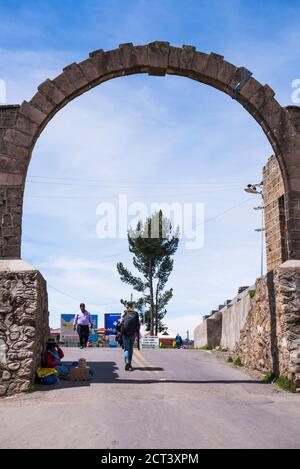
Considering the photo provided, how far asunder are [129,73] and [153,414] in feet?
24.6

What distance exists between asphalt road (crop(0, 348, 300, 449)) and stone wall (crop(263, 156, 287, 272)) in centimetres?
546

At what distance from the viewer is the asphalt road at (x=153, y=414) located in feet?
20.7

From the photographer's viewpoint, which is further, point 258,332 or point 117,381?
point 258,332

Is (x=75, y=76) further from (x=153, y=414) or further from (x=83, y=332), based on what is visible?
(x=83, y=332)

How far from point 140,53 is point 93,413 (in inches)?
306

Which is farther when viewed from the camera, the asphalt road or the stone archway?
the stone archway

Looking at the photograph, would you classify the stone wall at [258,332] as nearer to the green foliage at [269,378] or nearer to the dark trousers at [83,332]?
the green foliage at [269,378]

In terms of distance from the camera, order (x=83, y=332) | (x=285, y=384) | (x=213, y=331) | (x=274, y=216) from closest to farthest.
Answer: (x=285, y=384), (x=274, y=216), (x=83, y=332), (x=213, y=331)

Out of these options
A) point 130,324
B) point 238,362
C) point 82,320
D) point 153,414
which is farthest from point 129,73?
point 82,320

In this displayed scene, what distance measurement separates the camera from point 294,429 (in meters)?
7.19

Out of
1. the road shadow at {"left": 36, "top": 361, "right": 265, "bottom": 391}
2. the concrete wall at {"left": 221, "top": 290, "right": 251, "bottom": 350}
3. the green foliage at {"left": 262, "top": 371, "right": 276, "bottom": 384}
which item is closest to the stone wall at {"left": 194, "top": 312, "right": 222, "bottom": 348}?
the concrete wall at {"left": 221, "top": 290, "right": 251, "bottom": 350}

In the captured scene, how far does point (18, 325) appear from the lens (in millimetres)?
11086

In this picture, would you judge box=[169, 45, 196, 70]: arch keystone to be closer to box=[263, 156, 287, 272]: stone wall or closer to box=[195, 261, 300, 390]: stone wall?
box=[195, 261, 300, 390]: stone wall

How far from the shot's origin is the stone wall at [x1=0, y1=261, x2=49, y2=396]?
1073 cm
